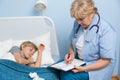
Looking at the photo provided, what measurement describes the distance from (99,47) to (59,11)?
0.68 m

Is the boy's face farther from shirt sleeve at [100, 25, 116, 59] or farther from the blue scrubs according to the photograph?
shirt sleeve at [100, 25, 116, 59]

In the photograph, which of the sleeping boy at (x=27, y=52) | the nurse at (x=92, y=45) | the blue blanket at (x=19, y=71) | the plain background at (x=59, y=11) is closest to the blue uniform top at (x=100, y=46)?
the nurse at (x=92, y=45)

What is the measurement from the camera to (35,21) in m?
2.19

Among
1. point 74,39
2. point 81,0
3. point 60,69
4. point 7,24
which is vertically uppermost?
point 81,0

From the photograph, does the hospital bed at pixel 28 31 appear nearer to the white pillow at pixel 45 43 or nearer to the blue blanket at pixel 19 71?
the white pillow at pixel 45 43

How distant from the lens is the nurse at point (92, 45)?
5.74 feet

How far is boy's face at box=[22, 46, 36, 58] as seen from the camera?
2.04 meters

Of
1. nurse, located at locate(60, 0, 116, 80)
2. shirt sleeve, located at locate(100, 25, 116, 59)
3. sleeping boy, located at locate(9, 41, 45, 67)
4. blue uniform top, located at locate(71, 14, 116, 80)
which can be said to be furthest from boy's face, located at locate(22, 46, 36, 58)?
shirt sleeve, located at locate(100, 25, 116, 59)

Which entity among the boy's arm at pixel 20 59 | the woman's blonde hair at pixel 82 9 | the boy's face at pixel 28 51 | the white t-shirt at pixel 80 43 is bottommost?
the boy's arm at pixel 20 59

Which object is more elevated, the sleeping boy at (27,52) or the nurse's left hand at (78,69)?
the sleeping boy at (27,52)

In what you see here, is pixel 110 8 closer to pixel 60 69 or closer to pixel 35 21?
pixel 35 21

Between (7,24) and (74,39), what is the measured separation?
0.64 m

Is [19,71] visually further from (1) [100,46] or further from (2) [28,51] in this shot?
(1) [100,46]

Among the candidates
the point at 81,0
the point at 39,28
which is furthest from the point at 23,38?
the point at 81,0
